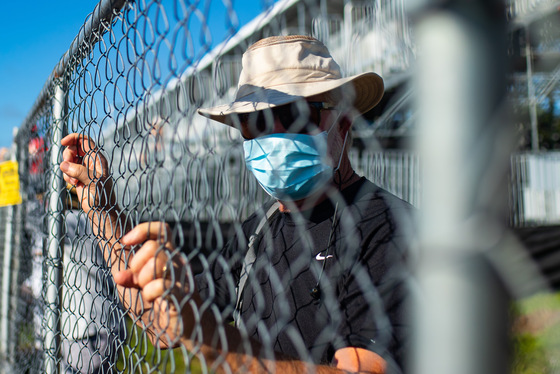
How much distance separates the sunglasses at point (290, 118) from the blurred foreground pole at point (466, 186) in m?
0.96

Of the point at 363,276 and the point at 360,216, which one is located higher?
the point at 360,216

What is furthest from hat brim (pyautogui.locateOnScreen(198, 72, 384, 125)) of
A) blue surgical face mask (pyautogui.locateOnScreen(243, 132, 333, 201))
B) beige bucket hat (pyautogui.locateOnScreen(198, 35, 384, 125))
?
blue surgical face mask (pyautogui.locateOnScreen(243, 132, 333, 201))

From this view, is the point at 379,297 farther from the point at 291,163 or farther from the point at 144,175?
the point at 144,175

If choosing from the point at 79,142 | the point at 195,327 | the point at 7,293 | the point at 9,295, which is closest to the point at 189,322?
the point at 195,327

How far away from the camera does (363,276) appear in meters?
1.41

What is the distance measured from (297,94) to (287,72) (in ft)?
0.95

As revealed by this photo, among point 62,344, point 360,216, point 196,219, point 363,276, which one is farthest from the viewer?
point 62,344

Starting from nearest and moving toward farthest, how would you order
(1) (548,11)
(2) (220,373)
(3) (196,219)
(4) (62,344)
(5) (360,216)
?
(3) (196,219) → (2) (220,373) → (5) (360,216) → (4) (62,344) → (1) (548,11)

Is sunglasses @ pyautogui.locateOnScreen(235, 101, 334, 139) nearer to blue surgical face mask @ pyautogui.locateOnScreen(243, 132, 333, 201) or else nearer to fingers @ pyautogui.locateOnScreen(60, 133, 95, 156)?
blue surgical face mask @ pyautogui.locateOnScreen(243, 132, 333, 201)

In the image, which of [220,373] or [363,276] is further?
[363,276]

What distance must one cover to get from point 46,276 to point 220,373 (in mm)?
1943

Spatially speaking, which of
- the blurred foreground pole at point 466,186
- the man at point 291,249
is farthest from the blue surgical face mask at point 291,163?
the blurred foreground pole at point 466,186

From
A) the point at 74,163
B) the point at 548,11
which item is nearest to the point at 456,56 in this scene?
the point at 74,163

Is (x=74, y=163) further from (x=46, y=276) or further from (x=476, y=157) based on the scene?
(x=476, y=157)
